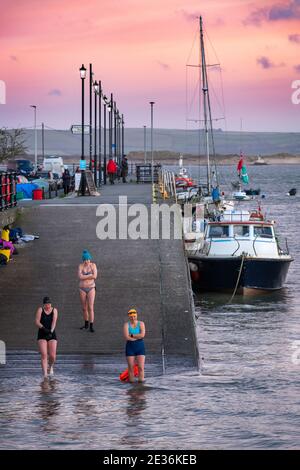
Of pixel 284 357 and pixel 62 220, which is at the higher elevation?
pixel 62 220

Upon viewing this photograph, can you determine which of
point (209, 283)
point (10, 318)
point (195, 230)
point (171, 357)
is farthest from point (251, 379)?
point (195, 230)

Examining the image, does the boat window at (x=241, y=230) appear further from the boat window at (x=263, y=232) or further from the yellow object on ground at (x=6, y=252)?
the yellow object on ground at (x=6, y=252)

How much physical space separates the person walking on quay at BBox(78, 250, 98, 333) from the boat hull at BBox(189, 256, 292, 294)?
1628 centimetres

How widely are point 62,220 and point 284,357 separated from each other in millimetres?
14473

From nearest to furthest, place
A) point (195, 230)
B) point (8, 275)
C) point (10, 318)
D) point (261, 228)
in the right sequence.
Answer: point (10, 318) < point (8, 275) < point (261, 228) < point (195, 230)

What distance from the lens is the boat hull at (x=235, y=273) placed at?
4125 centimetres

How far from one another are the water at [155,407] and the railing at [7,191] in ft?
Result: 42.7

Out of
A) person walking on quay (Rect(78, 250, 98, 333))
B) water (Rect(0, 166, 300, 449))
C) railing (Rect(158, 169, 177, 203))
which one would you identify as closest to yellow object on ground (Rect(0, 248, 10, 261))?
person walking on quay (Rect(78, 250, 98, 333))

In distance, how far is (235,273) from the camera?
41312 millimetres

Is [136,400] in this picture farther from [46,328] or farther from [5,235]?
[5,235]

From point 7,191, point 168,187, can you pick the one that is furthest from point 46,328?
point 168,187

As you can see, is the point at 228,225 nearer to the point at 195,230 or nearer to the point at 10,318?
the point at 195,230

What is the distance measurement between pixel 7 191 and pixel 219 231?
29.0 ft

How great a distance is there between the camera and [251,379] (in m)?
25.0
